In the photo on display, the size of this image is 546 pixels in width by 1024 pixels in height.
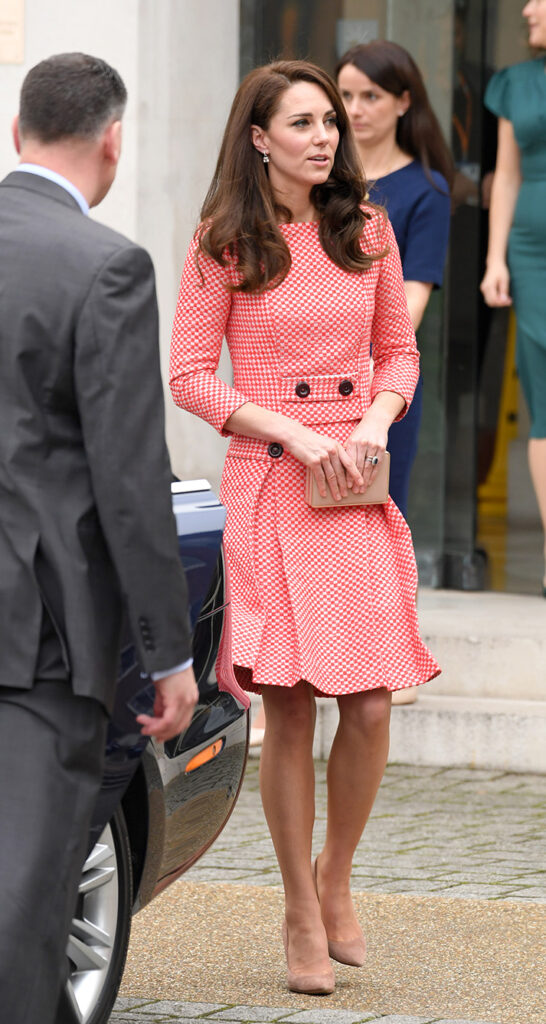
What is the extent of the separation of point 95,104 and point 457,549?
18.4ft

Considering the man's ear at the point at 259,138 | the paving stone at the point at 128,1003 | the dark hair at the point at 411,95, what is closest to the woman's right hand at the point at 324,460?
the man's ear at the point at 259,138

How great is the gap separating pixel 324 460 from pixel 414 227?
198 centimetres

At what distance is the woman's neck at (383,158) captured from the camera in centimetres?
639

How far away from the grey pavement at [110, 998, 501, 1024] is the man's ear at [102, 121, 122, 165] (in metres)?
1.94

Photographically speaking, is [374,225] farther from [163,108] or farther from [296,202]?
[163,108]

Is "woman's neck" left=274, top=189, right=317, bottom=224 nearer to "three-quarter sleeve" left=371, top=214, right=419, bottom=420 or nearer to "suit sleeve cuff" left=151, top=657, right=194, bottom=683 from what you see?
"three-quarter sleeve" left=371, top=214, right=419, bottom=420

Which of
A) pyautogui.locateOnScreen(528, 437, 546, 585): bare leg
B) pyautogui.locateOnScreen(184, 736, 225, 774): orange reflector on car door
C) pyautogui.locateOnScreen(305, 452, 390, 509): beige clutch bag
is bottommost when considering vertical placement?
pyautogui.locateOnScreen(528, 437, 546, 585): bare leg

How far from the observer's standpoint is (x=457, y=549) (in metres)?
8.64

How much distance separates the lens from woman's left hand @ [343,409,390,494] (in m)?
4.57

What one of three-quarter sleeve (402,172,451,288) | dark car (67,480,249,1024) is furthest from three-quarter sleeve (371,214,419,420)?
three-quarter sleeve (402,172,451,288)

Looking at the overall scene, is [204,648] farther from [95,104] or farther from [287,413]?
[95,104]

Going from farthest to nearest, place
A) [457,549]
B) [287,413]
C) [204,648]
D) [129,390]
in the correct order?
[457,549]
[287,413]
[204,648]
[129,390]

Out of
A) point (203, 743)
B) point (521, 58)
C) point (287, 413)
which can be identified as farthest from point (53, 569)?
point (521, 58)

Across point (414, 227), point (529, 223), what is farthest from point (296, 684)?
point (529, 223)
